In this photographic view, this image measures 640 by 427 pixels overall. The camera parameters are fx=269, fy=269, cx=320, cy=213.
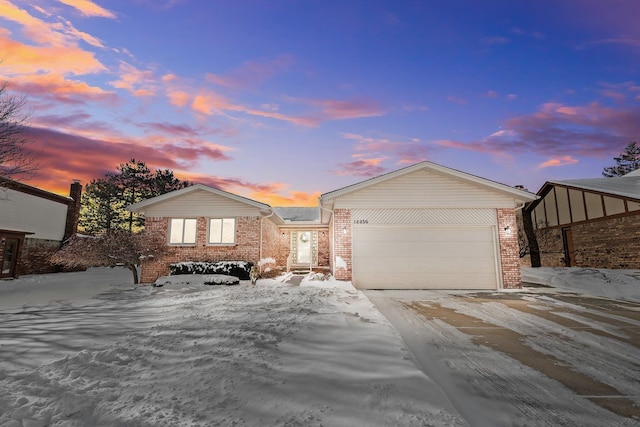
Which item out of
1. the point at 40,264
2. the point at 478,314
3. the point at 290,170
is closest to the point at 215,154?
the point at 290,170

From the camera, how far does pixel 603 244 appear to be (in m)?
13.5

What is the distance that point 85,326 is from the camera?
4.59m

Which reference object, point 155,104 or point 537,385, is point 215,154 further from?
point 537,385

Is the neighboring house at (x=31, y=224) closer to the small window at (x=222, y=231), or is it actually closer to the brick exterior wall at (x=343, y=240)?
the small window at (x=222, y=231)

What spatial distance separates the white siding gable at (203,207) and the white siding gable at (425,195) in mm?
4678

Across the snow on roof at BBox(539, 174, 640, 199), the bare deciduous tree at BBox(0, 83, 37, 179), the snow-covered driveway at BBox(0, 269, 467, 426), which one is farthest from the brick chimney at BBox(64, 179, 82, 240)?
the snow on roof at BBox(539, 174, 640, 199)

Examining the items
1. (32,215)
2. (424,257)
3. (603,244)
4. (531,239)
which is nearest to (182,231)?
(424,257)

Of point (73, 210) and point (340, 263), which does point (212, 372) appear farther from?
point (73, 210)

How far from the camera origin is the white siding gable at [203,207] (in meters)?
12.5

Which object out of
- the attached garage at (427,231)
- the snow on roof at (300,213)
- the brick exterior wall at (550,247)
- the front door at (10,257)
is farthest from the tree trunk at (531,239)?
the front door at (10,257)

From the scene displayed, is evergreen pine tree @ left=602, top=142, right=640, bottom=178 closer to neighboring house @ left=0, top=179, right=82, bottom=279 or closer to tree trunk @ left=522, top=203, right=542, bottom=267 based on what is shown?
tree trunk @ left=522, top=203, right=542, bottom=267

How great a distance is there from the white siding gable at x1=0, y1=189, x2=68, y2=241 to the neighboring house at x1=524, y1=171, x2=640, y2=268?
29.6 meters

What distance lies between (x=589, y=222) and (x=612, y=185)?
2.46 m

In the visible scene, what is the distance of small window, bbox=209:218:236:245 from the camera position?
12469 mm
